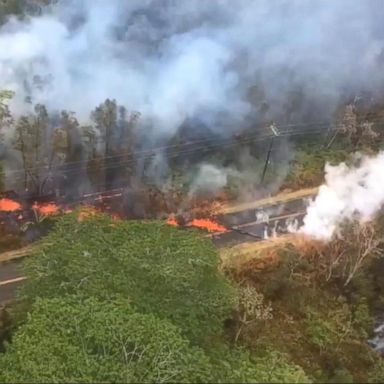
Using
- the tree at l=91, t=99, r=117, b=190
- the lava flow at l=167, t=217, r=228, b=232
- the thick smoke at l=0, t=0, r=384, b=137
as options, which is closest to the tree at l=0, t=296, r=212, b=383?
the lava flow at l=167, t=217, r=228, b=232

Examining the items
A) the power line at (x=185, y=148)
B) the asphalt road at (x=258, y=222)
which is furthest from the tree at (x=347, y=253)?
the power line at (x=185, y=148)

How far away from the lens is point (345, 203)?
44750mm

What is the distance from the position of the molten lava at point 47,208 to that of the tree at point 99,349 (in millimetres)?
16884

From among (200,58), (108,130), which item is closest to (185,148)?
(108,130)

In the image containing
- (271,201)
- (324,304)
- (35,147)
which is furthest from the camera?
(271,201)

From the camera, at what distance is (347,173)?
49938mm

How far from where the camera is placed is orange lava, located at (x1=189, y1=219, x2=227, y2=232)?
46.0 meters

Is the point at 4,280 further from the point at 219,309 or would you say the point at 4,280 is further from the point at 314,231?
the point at 314,231

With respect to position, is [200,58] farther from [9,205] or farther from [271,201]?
[9,205]

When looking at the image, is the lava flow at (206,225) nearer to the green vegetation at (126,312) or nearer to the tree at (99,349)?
the green vegetation at (126,312)

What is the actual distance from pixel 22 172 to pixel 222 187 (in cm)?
1394

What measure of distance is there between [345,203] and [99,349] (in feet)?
76.1

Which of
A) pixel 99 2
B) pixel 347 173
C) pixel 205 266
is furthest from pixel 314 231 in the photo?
pixel 99 2

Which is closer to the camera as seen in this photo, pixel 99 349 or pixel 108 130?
pixel 99 349
